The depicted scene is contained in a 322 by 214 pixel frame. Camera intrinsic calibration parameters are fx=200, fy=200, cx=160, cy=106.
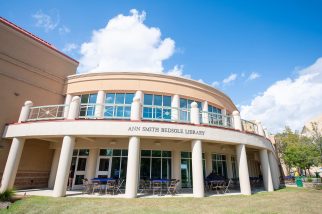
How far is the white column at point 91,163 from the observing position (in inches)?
578

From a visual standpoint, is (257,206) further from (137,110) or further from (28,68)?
(28,68)

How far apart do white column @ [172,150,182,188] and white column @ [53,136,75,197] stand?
25.0ft

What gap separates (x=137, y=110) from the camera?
12.1 m

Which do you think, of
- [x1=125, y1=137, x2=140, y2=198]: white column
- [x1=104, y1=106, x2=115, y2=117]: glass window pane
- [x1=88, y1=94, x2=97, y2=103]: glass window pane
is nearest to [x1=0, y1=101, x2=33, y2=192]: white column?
[x1=88, y1=94, x2=97, y2=103]: glass window pane

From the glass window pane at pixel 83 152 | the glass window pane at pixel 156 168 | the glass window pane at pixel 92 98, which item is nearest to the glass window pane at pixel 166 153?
the glass window pane at pixel 156 168

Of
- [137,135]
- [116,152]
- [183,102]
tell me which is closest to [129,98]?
[116,152]

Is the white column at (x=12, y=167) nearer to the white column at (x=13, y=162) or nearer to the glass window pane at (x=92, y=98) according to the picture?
the white column at (x=13, y=162)

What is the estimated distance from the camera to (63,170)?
11070mm

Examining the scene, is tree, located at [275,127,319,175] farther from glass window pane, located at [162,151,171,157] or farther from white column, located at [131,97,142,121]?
white column, located at [131,97,142,121]

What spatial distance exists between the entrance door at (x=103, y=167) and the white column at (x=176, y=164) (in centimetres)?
484

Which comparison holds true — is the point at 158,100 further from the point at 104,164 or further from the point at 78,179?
the point at 78,179

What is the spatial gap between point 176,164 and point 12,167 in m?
10.9

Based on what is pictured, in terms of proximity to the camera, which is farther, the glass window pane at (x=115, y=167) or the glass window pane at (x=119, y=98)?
the glass window pane at (x=119, y=98)

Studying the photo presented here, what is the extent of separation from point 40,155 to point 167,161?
10.0 meters
